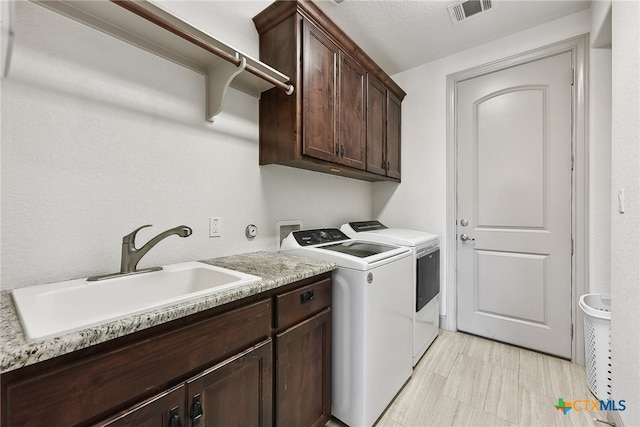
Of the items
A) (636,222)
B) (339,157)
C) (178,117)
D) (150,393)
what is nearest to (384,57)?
(339,157)

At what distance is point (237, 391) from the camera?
0.96 m

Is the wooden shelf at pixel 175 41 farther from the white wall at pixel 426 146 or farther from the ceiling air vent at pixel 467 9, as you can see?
the white wall at pixel 426 146

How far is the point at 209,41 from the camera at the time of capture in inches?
47.6

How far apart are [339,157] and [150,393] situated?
1576mm

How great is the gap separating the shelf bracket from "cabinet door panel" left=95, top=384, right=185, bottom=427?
1.25 metres

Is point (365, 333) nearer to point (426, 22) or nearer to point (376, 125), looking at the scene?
point (376, 125)

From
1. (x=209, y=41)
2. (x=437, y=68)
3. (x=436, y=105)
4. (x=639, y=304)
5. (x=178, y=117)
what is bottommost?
(x=639, y=304)

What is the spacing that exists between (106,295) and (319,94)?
4.96 feet

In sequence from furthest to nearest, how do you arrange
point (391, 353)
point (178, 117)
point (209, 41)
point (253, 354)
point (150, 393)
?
point (391, 353) → point (178, 117) → point (209, 41) → point (253, 354) → point (150, 393)

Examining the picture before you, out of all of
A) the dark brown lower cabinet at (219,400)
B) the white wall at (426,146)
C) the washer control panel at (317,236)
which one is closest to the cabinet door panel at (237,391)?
the dark brown lower cabinet at (219,400)

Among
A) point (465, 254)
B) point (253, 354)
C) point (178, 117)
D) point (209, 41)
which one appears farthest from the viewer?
point (465, 254)

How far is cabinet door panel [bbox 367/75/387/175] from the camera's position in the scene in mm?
2240

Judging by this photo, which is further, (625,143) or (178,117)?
(178,117)

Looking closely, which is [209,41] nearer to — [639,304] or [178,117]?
[178,117]
